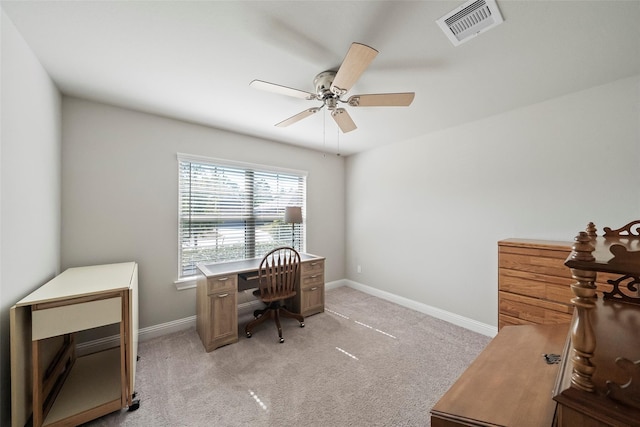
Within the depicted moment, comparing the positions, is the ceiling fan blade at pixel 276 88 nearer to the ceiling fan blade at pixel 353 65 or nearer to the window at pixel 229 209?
the ceiling fan blade at pixel 353 65

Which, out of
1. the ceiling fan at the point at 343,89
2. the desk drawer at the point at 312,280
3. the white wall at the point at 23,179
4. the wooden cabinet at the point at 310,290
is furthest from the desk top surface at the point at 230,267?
the ceiling fan at the point at 343,89

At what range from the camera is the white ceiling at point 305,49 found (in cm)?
133

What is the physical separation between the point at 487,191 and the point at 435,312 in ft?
5.43

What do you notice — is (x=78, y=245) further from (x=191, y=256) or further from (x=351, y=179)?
(x=351, y=179)

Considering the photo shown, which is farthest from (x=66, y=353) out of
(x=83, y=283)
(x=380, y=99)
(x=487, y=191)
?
(x=487, y=191)

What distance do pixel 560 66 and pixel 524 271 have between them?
166 centimetres

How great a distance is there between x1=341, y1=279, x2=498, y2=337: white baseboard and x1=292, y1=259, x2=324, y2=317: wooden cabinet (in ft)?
3.67

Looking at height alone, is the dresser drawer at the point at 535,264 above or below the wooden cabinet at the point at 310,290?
above

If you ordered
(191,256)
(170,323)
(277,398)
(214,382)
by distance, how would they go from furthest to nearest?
1. (191,256)
2. (170,323)
3. (214,382)
4. (277,398)

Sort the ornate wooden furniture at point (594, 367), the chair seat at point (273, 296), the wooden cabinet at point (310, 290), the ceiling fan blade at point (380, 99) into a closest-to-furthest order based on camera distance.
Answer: the ornate wooden furniture at point (594, 367) < the ceiling fan blade at point (380, 99) < the chair seat at point (273, 296) < the wooden cabinet at point (310, 290)

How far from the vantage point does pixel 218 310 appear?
242 centimetres

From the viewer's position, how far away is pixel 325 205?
4273 millimetres

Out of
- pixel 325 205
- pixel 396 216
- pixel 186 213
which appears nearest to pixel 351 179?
pixel 325 205

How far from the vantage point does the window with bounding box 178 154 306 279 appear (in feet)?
9.53
